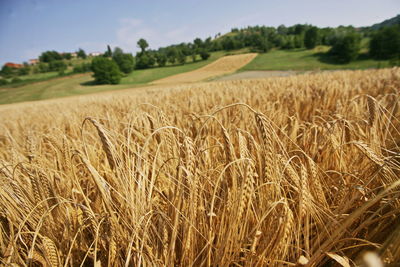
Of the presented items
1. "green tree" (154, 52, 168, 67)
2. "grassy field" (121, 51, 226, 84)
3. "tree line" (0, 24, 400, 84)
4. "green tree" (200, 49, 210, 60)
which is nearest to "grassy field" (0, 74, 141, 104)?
"tree line" (0, 24, 400, 84)

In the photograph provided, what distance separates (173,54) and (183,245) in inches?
2307

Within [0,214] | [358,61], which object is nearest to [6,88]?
[0,214]

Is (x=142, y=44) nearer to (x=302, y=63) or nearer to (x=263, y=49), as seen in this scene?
(x=263, y=49)

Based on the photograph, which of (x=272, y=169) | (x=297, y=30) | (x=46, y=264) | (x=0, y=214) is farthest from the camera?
(x=297, y=30)

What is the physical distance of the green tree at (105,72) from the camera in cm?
3591

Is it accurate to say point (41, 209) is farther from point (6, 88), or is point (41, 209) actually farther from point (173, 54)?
point (173, 54)

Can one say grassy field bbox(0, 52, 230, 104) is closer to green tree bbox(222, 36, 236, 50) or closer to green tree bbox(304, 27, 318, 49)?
green tree bbox(222, 36, 236, 50)

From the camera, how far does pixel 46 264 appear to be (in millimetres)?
551

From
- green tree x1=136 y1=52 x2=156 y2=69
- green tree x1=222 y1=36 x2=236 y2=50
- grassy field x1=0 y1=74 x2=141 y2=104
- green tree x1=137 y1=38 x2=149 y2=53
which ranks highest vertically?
green tree x1=137 y1=38 x2=149 y2=53

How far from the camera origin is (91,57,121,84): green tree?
35.9 meters

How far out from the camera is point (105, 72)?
118 feet

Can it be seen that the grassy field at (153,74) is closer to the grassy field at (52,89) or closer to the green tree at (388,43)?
the grassy field at (52,89)

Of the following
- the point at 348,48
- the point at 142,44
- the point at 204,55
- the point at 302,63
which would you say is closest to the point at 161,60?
the point at 204,55

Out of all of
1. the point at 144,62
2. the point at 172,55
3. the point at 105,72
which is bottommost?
the point at 105,72
